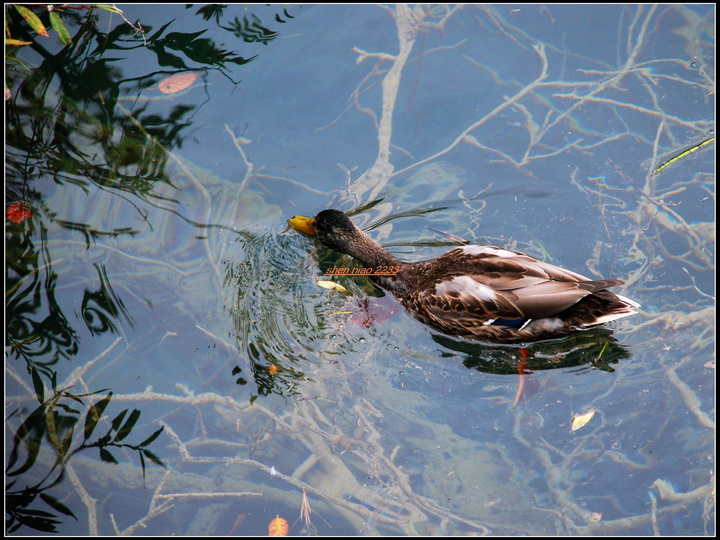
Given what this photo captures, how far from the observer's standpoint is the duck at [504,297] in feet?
13.4

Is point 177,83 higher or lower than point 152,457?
higher

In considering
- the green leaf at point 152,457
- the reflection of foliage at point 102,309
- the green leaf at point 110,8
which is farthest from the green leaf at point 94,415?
the green leaf at point 110,8

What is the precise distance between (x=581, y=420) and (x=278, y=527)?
7.07 ft

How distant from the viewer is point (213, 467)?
4.08 metres

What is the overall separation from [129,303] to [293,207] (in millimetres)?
1543

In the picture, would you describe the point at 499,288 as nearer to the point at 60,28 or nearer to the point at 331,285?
the point at 331,285

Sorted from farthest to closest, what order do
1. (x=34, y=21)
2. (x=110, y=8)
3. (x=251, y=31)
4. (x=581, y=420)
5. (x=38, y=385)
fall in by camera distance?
(x=251, y=31), (x=110, y=8), (x=34, y=21), (x=38, y=385), (x=581, y=420)

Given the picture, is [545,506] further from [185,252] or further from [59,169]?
[59,169]

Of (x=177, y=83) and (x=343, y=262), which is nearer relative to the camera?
(x=343, y=262)

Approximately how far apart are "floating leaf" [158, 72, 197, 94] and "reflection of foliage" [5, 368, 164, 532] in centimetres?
268

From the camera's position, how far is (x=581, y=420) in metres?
4.08

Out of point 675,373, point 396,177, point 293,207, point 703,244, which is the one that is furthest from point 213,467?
point 703,244

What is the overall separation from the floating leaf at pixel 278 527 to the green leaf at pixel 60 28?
434cm

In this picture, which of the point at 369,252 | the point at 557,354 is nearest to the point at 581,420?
the point at 557,354
